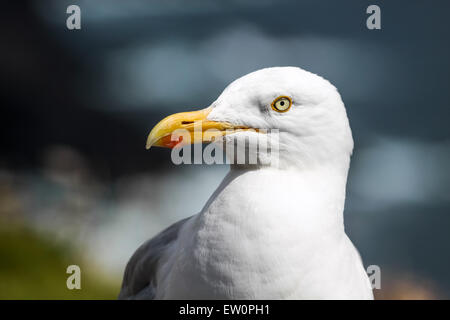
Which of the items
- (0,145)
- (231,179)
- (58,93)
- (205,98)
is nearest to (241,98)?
(231,179)

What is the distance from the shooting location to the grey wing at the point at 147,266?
3.93 feet

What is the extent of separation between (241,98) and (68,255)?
72.7 inches

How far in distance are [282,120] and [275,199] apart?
0.14 metres

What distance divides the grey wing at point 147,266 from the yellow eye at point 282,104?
1.44 ft

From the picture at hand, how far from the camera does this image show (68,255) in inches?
99.0

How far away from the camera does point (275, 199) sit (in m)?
0.92

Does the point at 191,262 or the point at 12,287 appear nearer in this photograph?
the point at 191,262

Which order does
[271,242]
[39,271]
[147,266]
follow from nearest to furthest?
[271,242] → [147,266] → [39,271]

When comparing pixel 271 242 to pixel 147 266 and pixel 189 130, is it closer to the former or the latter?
pixel 189 130

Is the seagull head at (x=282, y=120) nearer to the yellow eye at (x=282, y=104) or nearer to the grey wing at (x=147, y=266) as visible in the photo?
the yellow eye at (x=282, y=104)

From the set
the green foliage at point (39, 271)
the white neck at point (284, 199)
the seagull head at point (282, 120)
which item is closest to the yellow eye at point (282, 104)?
the seagull head at point (282, 120)

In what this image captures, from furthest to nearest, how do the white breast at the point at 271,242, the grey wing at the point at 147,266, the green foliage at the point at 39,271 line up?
the green foliage at the point at 39,271, the grey wing at the point at 147,266, the white breast at the point at 271,242

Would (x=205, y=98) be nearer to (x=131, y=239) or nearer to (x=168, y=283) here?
(x=131, y=239)

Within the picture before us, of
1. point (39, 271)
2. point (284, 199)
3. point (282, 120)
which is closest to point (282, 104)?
point (282, 120)
